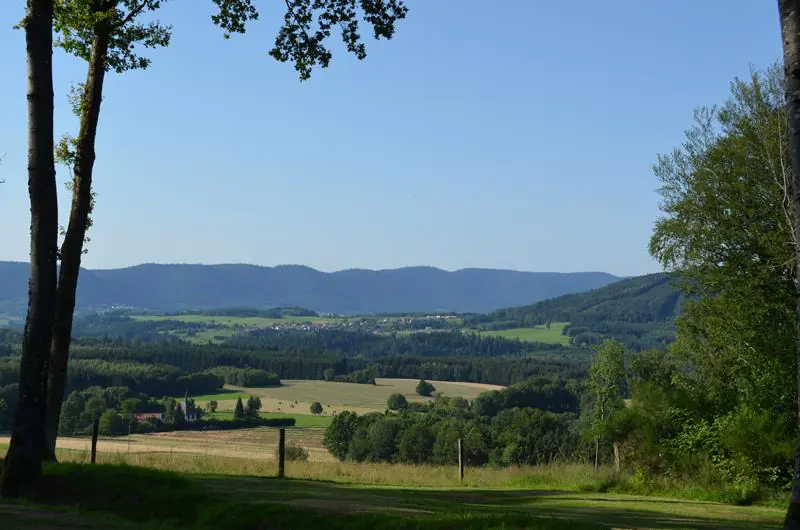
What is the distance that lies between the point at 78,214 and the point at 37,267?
588 cm

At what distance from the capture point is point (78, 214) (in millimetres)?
23906

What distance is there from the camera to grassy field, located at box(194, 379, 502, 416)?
120875 mm

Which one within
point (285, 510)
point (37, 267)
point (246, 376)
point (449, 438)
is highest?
point (37, 267)

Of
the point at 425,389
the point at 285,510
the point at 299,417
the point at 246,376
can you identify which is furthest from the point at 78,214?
the point at 425,389

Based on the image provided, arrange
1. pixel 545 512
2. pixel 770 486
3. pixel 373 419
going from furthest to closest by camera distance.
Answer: pixel 373 419, pixel 770 486, pixel 545 512

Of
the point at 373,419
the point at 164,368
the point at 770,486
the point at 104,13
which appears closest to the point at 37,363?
the point at 104,13

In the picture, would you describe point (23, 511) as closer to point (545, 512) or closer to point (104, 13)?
point (545, 512)

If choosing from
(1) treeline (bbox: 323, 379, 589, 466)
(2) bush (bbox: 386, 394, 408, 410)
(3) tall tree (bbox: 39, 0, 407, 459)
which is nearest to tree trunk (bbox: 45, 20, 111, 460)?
(3) tall tree (bbox: 39, 0, 407, 459)

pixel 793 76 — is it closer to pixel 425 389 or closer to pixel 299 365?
pixel 425 389

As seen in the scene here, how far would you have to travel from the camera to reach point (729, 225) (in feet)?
120

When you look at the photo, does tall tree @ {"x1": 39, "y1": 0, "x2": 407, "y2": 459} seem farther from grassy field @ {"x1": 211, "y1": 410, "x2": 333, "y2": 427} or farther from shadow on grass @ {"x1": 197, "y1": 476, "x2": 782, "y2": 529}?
grassy field @ {"x1": 211, "y1": 410, "x2": 333, "y2": 427}

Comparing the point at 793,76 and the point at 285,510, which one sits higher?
the point at 793,76

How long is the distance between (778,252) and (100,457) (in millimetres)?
25173

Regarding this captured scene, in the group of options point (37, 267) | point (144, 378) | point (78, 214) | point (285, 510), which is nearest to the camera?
point (285, 510)
